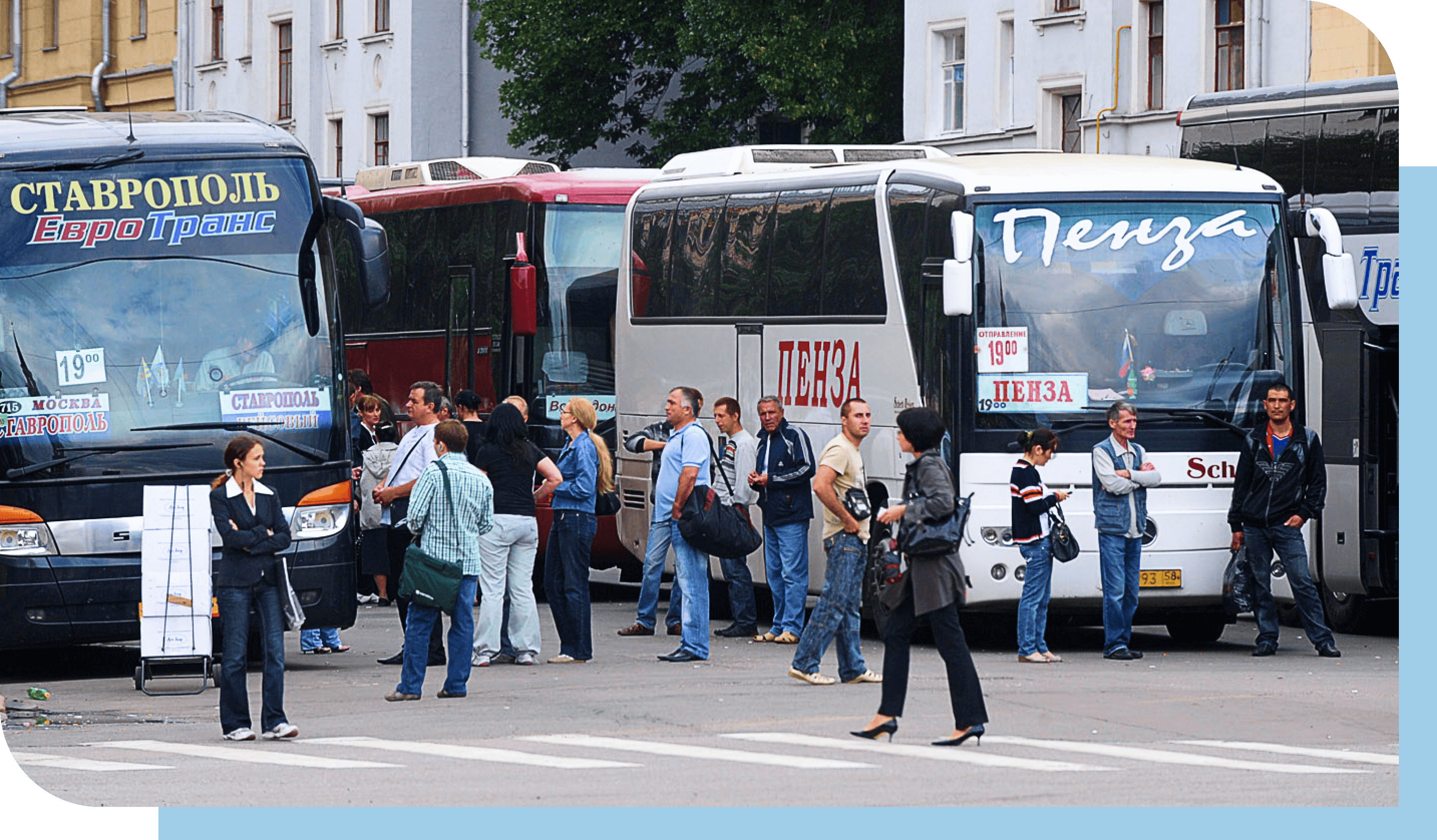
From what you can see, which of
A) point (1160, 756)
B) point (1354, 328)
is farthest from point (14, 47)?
point (1160, 756)

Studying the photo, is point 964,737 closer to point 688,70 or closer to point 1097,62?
point 1097,62

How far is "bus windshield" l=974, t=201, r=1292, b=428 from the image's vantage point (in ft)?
58.8

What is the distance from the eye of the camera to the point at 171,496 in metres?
15.7

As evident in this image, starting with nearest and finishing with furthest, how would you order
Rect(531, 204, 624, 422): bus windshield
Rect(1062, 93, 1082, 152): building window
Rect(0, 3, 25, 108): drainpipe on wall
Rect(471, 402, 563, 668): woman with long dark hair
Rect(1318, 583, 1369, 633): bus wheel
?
Rect(471, 402, 563, 668): woman with long dark hair
Rect(1318, 583, 1369, 633): bus wheel
Rect(531, 204, 624, 422): bus windshield
Rect(1062, 93, 1082, 152): building window
Rect(0, 3, 25, 108): drainpipe on wall

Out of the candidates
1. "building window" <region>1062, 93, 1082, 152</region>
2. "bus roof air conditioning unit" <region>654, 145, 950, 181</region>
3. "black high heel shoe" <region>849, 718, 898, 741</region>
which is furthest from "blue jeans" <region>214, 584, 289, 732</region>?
"building window" <region>1062, 93, 1082, 152</region>

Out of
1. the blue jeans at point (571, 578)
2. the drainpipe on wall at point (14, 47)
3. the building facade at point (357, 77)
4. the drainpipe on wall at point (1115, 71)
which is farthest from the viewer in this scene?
the drainpipe on wall at point (14, 47)

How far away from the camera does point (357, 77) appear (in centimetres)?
5547

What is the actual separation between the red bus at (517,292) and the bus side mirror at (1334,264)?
23.6 ft

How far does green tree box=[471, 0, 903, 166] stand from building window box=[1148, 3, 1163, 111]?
220 inches

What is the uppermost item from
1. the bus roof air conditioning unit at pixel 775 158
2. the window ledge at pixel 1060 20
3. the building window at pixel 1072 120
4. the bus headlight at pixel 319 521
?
the window ledge at pixel 1060 20

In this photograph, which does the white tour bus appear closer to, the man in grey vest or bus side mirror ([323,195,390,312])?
the man in grey vest

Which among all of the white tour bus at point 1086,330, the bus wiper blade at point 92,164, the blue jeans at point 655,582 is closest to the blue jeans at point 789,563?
the blue jeans at point 655,582

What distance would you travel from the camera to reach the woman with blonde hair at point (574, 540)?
57.6ft

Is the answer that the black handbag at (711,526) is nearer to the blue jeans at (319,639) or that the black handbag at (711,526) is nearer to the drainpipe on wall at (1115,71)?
the blue jeans at (319,639)
